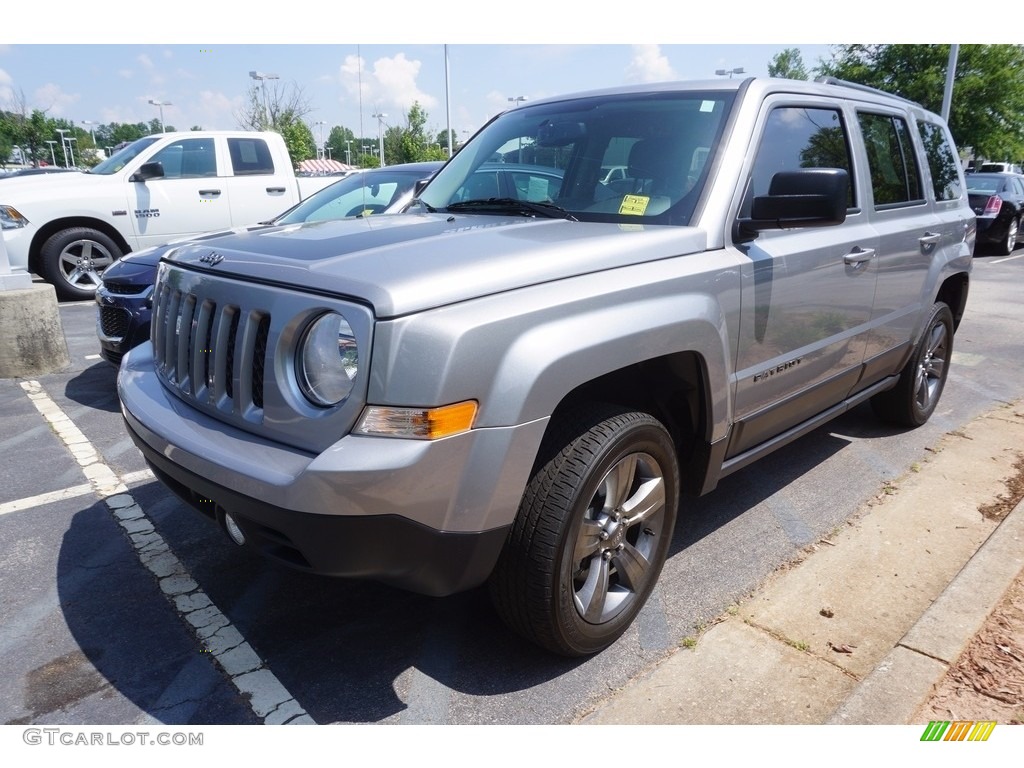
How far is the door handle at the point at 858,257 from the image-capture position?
3.39m

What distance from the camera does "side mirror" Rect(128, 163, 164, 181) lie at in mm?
8883

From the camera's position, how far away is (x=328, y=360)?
2.06 meters

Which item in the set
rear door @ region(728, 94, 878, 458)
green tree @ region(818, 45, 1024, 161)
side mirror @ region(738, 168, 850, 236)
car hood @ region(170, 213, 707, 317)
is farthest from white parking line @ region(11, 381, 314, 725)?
green tree @ region(818, 45, 1024, 161)

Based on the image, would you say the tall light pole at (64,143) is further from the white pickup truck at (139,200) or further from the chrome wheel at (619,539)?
the chrome wheel at (619,539)

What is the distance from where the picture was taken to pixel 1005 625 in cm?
275

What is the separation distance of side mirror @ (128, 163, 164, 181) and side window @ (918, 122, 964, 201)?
8.06 metres

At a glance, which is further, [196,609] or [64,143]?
[64,143]

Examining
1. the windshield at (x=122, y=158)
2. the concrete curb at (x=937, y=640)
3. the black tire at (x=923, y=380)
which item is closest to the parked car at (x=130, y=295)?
the black tire at (x=923, y=380)

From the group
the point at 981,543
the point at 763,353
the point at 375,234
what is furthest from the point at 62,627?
the point at 981,543

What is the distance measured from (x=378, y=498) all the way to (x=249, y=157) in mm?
8851

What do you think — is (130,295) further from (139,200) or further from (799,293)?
(139,200)

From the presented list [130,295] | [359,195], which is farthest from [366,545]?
[359,195]

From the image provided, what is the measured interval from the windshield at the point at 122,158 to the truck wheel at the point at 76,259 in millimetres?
865

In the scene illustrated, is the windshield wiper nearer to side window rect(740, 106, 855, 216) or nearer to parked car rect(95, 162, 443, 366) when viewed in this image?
side window rect(740, 106, 855, 216)
